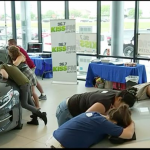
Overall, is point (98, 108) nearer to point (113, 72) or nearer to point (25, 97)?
point (25, 97)

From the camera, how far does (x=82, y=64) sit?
7551 mm

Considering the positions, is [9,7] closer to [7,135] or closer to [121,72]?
[121,72]

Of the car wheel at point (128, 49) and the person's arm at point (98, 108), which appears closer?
the person's arm at point (98, 108)

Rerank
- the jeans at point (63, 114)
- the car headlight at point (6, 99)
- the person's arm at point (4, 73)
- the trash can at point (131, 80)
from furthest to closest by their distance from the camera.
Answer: the trash can at point (131, 80) → the person's arm at point (4, 73) → the car headlight at point (6, 99) → the jeans at point (63, 114)

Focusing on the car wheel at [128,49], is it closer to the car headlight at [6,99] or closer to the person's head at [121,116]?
the car headlight at [6,99]

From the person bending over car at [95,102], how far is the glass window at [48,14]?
5.86 metres

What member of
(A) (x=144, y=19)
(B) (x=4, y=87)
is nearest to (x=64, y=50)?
(A) (x=144, y=19)

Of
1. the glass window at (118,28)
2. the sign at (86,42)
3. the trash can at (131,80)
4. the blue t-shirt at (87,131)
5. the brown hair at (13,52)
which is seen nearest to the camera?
the blue t-shirt at (87,131)

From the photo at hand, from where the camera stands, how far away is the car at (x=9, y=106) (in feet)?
10.6

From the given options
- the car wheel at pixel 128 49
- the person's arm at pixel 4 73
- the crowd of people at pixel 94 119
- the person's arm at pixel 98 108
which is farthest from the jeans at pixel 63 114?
the car wheel at pixel 128 49

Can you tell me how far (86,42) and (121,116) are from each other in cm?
551

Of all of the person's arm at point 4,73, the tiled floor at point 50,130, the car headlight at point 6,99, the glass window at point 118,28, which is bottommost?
the tiled floor at point 50,130

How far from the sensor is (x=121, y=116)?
1995 mm

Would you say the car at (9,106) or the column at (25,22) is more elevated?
the column at (25,22)
